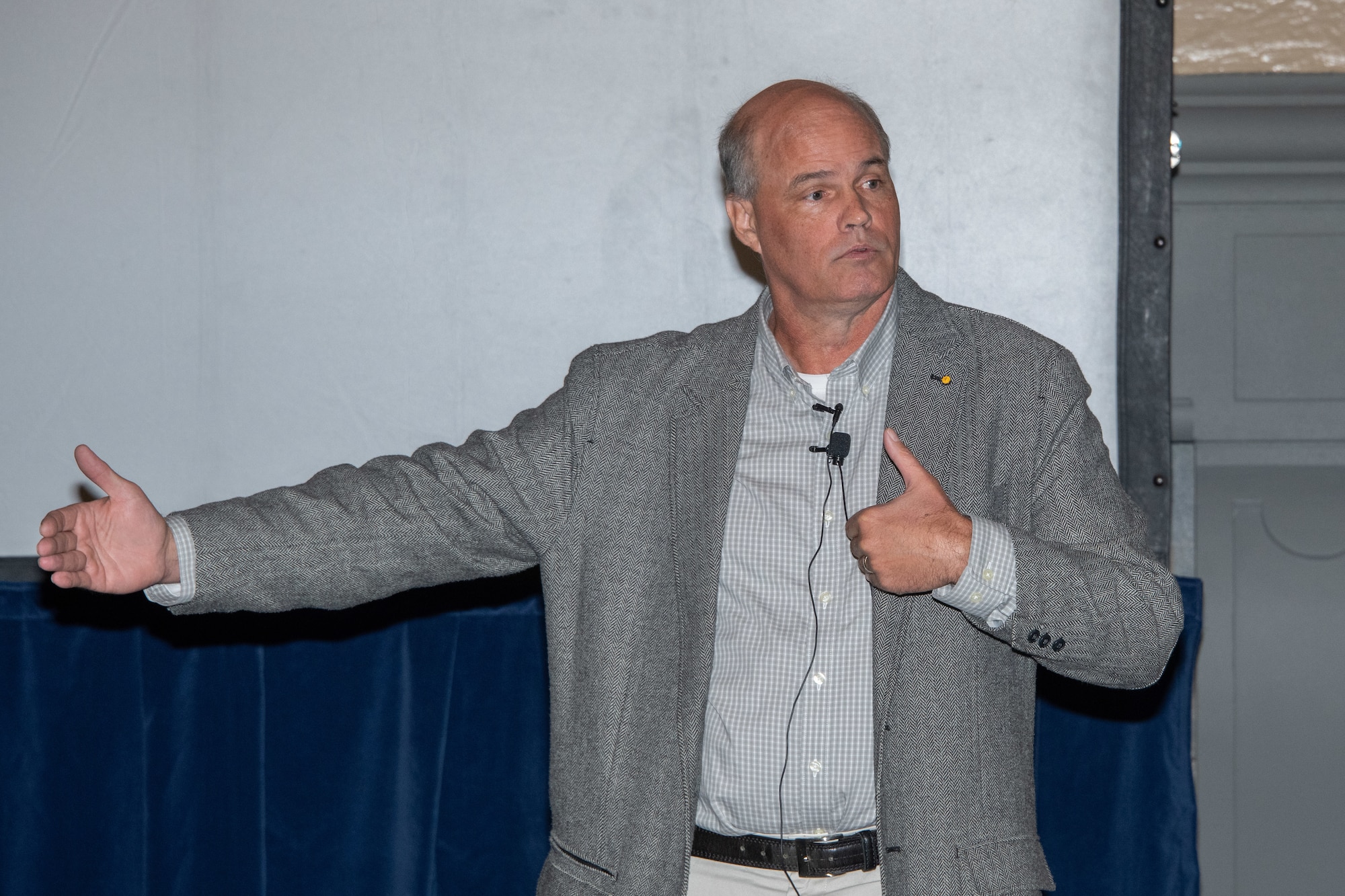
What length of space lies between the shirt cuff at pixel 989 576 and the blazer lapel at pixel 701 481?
37 centimetres

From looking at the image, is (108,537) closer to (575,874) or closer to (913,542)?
(575,874)

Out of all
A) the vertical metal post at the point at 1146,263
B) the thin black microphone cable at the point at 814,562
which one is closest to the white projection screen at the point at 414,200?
the vertical metal post at the point at 1146,263

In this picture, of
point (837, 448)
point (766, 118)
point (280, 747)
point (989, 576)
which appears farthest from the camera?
point (280, 747)

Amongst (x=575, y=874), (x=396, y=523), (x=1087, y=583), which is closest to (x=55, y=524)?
(x=396, y=523)

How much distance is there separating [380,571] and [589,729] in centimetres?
38

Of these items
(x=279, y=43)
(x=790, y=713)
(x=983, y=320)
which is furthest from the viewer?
(x=279, y=43)

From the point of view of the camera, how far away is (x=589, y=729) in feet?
5.75

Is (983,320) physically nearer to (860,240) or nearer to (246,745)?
(860,240)

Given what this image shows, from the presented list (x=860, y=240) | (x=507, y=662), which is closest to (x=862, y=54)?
(x=860, y=240)

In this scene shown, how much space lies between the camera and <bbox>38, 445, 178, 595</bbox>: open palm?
5.25 ft

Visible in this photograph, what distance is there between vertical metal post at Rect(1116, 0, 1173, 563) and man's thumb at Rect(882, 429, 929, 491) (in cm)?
104

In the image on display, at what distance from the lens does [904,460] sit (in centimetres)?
155

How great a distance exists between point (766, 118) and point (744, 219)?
0.17m

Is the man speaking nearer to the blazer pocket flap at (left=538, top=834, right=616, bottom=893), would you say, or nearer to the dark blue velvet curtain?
the blazer pocket flap at (left=538, top=834, right=616, bottom=893)
